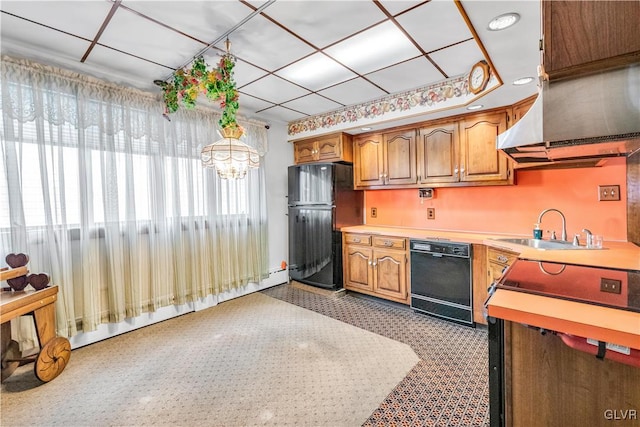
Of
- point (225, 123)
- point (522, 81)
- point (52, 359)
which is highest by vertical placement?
point (522, 81)

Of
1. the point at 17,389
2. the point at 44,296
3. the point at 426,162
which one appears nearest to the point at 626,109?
the point at 426,162

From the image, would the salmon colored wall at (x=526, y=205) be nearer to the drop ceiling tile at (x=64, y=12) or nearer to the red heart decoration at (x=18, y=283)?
the drop ceiling tile at (x=64, y=12)

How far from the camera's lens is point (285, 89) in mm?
2959

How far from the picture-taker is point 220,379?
200 cm

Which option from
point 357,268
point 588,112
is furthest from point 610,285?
point 357,268

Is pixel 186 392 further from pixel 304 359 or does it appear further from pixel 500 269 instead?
pixel 500 269

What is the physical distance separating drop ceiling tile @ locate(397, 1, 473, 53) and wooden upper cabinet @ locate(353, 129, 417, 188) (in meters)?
1.36

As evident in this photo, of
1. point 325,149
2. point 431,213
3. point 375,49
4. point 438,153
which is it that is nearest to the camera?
point 375,49

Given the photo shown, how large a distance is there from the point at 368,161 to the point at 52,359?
357 cm

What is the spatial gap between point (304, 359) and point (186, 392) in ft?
2.78

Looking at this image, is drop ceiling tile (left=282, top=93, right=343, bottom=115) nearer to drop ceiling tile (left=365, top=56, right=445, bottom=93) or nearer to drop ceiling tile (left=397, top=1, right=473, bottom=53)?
drop ceiling tile (left=365, top=56, right=445, bottom=93)

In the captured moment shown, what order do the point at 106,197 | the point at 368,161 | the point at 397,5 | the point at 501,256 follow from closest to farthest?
the point at 397,5
the point at 501,256
the point at 106,197
the point at 368,161

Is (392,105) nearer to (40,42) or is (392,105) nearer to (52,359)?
(40,42)

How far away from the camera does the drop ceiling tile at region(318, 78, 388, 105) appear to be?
2830 millimetres
